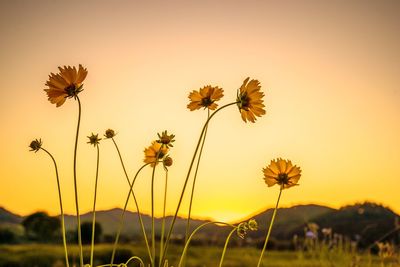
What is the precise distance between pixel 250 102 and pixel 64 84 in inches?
25.8

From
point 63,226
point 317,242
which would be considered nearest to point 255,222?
point 63,226

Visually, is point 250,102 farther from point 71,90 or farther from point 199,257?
point 199,257

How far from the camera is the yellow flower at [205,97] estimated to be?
6.90 ft

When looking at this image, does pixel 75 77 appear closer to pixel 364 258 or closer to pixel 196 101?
pixel 196 101

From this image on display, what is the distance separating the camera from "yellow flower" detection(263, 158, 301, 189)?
2.12 metres

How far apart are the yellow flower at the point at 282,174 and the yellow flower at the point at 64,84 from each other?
2.54 ft

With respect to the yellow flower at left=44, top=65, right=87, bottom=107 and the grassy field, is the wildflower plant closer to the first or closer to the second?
the yellow flower at left=44, top=65, right=87, bottom=107

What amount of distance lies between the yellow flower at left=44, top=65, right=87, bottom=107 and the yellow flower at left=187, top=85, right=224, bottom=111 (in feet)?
1.39

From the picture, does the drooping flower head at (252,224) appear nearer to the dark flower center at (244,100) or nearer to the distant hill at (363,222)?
the dark flower center at (244,100)

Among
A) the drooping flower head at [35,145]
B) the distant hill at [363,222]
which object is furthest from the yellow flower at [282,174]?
the distant hill at [363,222]

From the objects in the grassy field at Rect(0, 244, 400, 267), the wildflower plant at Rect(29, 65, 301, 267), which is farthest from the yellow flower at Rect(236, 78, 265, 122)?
the grassy field at Rect(0, 244, 400, 267)

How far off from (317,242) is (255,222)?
3.78 metres

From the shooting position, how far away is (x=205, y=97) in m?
2.12

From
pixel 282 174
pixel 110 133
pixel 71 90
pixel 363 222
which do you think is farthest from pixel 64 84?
pixel 363 222
